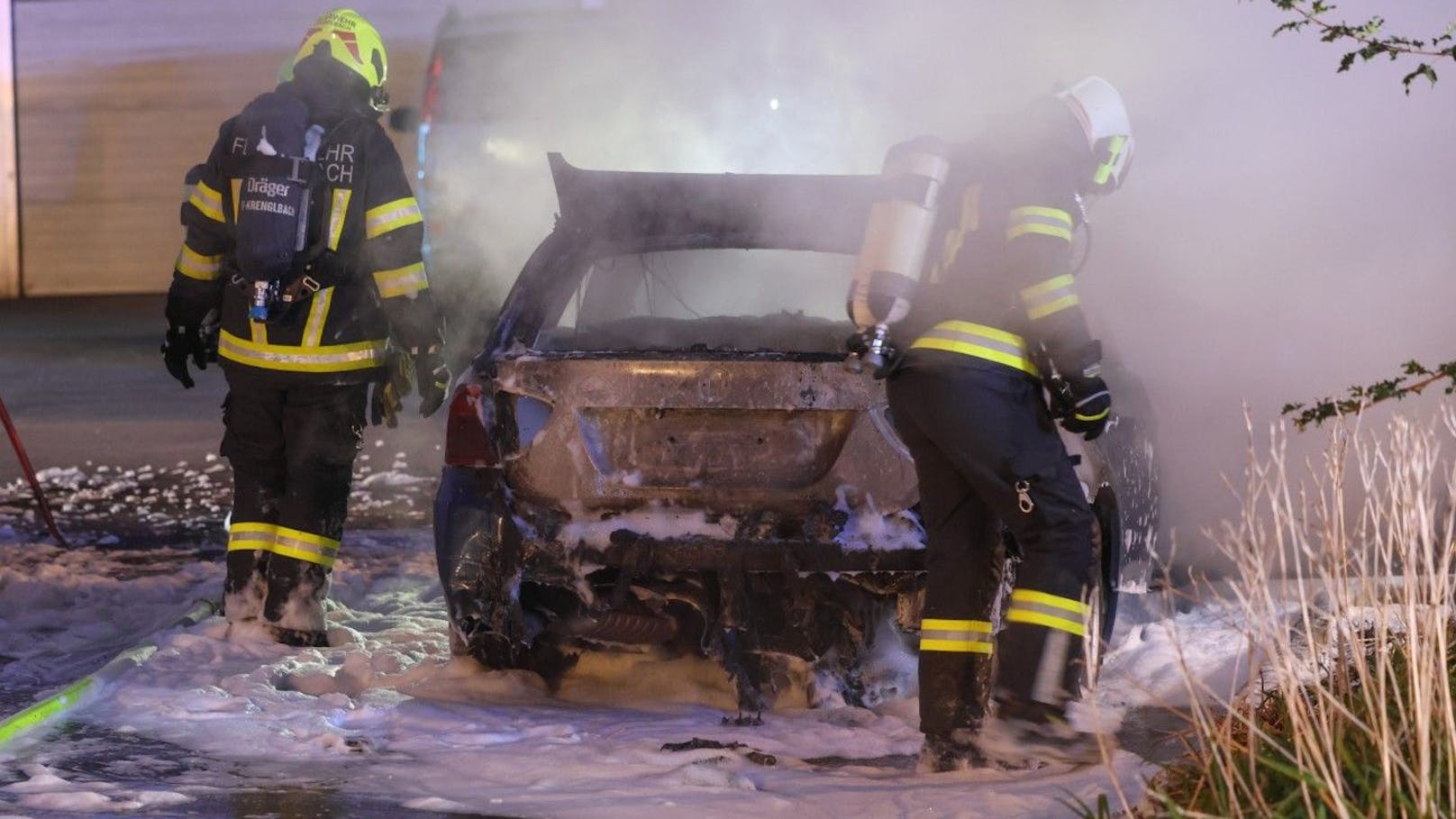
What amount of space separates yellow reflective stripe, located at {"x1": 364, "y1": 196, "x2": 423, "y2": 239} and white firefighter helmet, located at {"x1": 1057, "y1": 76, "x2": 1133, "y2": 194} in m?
2.27

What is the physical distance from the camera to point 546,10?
12984 millimetres

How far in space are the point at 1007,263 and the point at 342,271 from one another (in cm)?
243

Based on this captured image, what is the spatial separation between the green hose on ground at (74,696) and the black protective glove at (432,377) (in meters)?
1.11

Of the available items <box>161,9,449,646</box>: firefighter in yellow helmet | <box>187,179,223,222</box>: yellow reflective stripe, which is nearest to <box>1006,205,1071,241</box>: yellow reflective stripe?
<box>161,9,449,646</box>: firefighter in yellow helmet

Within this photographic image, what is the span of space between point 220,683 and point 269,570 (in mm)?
775

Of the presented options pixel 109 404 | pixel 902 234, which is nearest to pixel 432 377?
pixel 902 234

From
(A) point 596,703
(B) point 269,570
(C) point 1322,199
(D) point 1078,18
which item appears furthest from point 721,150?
(A) point 596,703

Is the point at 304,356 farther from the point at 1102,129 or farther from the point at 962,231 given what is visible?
the point at 1102,129

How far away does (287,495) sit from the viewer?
19.9 feet

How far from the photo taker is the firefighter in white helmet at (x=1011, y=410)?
4418 millimetres

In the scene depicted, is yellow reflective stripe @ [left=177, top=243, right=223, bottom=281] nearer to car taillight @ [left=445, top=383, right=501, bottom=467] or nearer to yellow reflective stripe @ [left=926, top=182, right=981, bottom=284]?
car taillight @ [left=445, top=383, right=501, bottom=467]

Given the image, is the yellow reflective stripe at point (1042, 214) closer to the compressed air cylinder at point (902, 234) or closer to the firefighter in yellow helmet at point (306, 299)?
the compressed air cylinder at point (902, 234)

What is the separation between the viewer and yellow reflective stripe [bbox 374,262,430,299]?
593 cm

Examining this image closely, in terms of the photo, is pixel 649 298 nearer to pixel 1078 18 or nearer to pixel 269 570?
pixel 269 570
